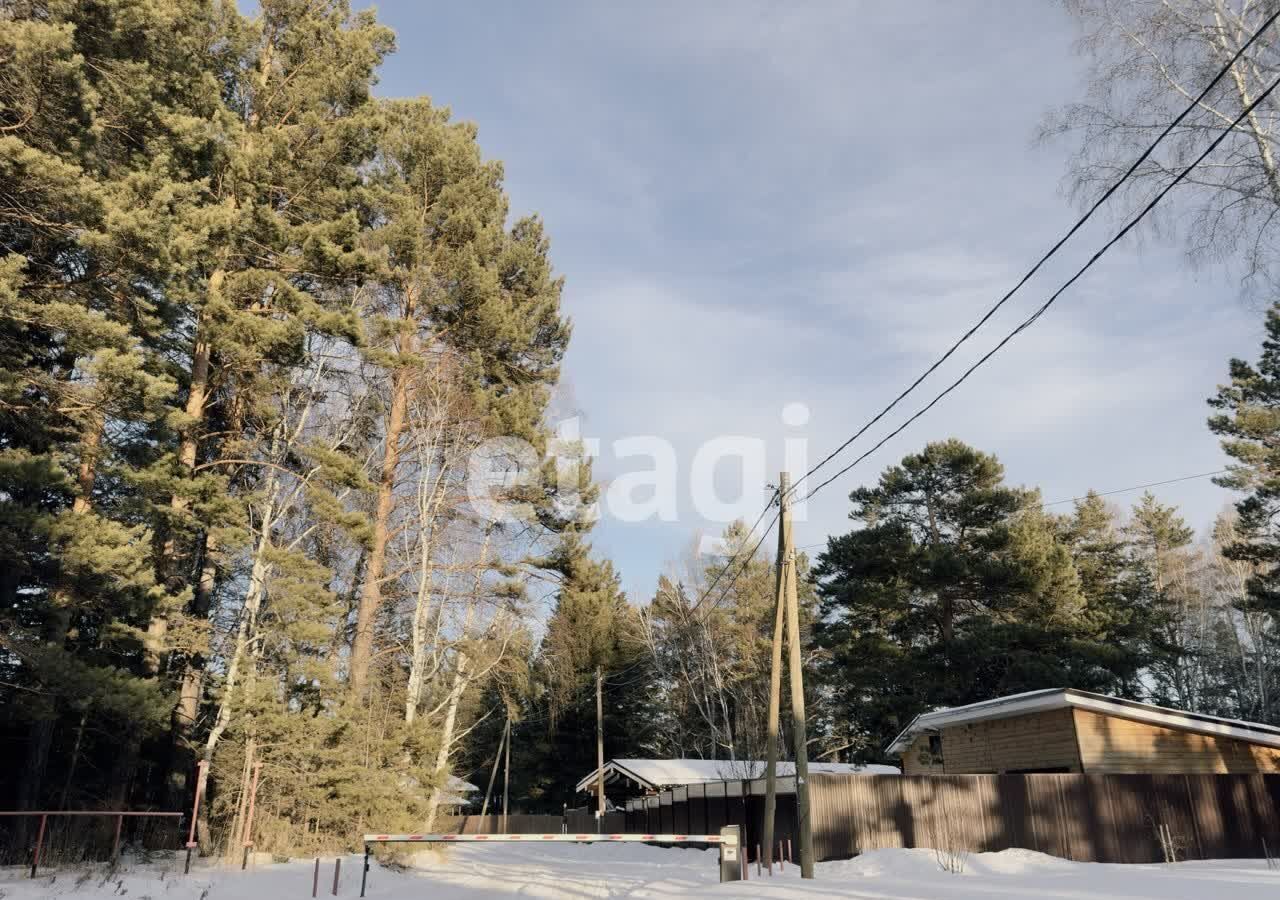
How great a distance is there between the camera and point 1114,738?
1955cm

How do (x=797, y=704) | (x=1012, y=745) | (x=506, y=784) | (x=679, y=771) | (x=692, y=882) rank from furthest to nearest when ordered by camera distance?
(x=506, y=784) < (x=679, y=771) < (x=1012, y=745) < (x=797, y=704) < (x=692, y=882)

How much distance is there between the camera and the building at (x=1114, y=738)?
63.3 feet

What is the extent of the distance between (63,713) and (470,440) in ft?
33.1

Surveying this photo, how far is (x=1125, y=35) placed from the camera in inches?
517

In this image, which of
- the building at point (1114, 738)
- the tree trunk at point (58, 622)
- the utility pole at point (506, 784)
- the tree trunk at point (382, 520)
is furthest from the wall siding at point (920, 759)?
the tree trunk at point (58, 622)

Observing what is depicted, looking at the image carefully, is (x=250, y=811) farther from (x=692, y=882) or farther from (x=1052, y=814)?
(x=1052, y=814)

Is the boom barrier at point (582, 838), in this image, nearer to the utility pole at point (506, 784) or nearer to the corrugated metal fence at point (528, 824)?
the corrugated metal fence at point (528, 824)

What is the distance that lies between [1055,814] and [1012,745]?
14.7 ft

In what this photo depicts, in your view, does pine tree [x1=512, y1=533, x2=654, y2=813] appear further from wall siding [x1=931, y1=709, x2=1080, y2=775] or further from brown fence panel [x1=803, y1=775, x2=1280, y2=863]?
brown fence panel [x1=803, y1=775, x2=1280, y2=863]

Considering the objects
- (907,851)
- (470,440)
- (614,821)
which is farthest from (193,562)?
(614,821)

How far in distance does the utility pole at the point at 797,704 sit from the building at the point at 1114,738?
7836 mm

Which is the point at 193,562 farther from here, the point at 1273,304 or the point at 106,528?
the point at 1273,304

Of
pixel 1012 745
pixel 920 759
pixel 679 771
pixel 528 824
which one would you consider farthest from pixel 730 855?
pixel 528 824

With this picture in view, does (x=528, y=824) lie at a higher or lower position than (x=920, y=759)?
lower
